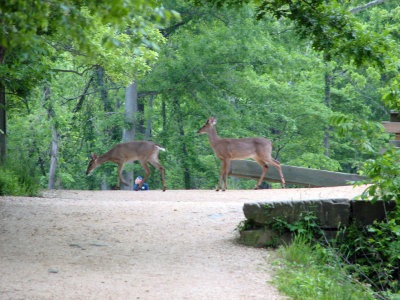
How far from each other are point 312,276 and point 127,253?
2.38m

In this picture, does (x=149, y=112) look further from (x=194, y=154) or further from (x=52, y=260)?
(x=52, y=260)

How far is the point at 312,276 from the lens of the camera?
611 cm

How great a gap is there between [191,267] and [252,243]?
4.57 ft

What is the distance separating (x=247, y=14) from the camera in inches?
806

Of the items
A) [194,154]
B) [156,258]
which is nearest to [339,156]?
[194,154]

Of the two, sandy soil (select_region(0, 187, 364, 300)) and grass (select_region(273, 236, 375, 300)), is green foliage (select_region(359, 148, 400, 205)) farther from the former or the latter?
sandy soil (select_region(0, 187, 364, 300))

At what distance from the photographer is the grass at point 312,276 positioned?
5562mm

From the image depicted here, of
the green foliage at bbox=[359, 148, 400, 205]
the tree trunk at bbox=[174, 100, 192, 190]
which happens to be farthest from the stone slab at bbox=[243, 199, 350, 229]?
the tree trunk at bbox=[174, 100, 192, 190]

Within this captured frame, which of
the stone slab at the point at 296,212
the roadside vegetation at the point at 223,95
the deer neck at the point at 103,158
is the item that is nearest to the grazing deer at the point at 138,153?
the deer neck at the point at 103,158

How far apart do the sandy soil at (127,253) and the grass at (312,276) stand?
20 cm

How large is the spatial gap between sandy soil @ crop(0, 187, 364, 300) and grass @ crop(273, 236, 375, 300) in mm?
201

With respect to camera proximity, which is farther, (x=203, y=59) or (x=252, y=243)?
(x=203, y=59)

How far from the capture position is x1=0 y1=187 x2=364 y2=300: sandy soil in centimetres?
538

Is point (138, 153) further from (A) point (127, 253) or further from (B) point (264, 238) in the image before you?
(A) point (127, 253)
